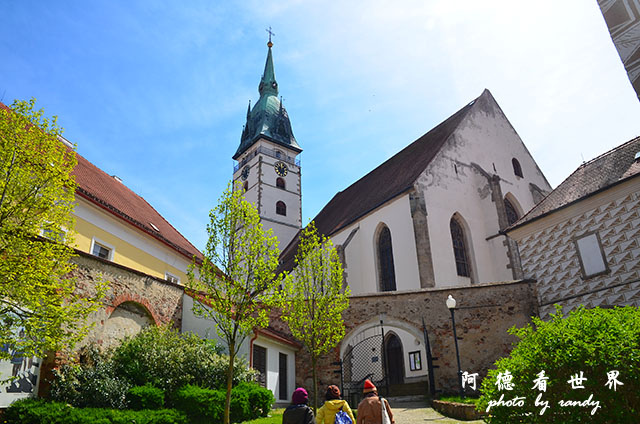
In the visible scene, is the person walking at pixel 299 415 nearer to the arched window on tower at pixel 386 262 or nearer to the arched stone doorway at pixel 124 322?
the arched stone doorway at pixel 124 322

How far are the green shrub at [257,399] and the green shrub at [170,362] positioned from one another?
0.46 m

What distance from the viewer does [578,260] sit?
14.7 m

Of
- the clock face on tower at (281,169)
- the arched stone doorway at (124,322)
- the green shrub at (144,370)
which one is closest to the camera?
the green shrub at (144,370)

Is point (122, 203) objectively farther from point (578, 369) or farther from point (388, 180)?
point (578, 369)

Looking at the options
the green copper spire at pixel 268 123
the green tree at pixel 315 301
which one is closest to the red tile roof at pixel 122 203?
the green tree at pixel 315 301

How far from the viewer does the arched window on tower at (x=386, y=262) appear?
21859mm

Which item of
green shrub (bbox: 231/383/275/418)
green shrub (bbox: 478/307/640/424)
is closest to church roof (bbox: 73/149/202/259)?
green shrub (bbox: 231/383/275/418)

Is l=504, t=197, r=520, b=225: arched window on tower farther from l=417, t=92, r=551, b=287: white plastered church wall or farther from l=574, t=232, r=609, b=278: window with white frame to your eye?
l=574, t=232, r=609, b=278: window with white frame

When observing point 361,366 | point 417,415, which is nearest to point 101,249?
point 361,366

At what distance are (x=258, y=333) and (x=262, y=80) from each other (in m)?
36.2

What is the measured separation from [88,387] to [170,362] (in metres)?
1.88

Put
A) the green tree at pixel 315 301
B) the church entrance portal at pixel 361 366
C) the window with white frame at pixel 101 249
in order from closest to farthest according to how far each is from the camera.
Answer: the green tree at pixel 315 301 → the window with white frame at pixel 101 249 → the church entrance portal at pixel 361 366

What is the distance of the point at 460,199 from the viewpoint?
2255 cm

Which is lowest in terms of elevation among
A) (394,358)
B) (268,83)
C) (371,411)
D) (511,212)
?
(371,411)
